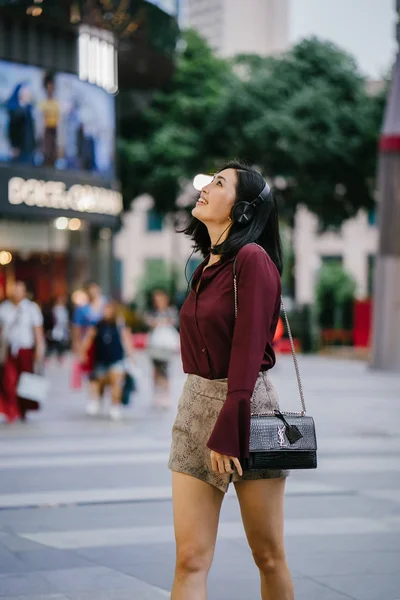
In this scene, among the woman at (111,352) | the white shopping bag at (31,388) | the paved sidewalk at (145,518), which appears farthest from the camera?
the woman at (111,352)

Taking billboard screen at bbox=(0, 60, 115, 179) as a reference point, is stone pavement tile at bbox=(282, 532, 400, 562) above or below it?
below

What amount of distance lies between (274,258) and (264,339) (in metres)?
0.43

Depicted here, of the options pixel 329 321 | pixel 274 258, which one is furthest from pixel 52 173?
pixel 274 258

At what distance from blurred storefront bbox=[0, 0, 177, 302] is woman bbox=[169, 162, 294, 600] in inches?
1055

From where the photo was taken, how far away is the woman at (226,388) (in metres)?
3.81

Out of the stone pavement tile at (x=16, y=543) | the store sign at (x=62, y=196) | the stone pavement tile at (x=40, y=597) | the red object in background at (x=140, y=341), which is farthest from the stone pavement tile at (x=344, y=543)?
the red object in background at (x=140, y=341)

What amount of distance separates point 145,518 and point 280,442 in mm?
3843

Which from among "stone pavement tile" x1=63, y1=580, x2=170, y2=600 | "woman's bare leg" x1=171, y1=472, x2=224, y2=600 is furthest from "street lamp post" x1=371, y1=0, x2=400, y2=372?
"woman's bare leg" x1=171, y1=472, x2=224, y2=600

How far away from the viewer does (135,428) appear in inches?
524

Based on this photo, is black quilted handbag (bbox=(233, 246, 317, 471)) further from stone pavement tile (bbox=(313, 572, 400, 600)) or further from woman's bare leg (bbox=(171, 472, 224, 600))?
stone pavement tile (bbox=(313, 572, 400, 600))

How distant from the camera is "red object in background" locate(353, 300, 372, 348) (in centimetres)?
3077

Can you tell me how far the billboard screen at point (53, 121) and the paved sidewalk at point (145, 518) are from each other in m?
18.2

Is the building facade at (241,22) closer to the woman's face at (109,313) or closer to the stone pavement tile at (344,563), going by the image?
the woman's face at (109,313)

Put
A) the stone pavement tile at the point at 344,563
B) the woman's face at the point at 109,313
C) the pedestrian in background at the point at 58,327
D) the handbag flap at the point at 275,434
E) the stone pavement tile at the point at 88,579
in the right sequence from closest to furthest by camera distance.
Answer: the handbag flap at the point at 275,434 → the stone pavement tile at the point at 88,579 → the stone pavement tile at the point at 344,563 → the woman's face at the point at 109,313 → the pedestrian in background at the point at 58,327
